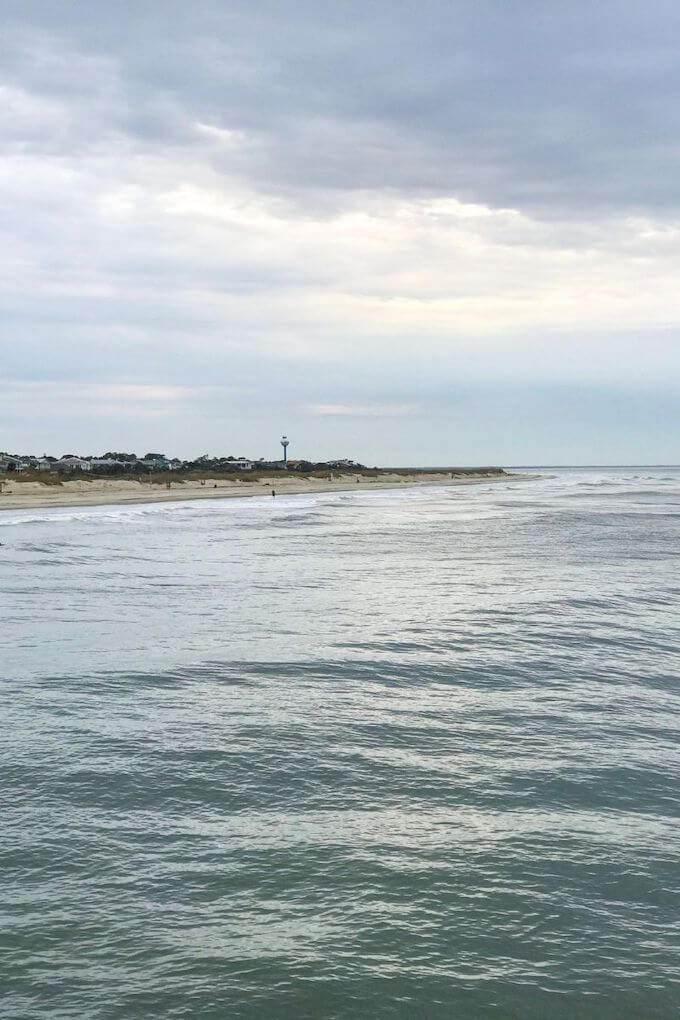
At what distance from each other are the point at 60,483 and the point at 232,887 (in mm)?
89649

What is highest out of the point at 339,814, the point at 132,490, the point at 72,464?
the point at 72,464

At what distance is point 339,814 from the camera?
7.80m

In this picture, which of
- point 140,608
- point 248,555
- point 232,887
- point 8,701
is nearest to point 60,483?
point 248,555

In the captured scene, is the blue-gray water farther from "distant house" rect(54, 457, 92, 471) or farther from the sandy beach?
"distant house" rect(54, 457, 92, 471)

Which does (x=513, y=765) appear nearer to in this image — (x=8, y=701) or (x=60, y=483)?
(x=8, y=701)

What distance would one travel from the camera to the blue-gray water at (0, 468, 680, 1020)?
Answer: 539 centimetres

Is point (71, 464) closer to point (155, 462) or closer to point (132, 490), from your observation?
point (155, 462)

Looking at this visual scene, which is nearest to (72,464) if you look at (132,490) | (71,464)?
(71,464)

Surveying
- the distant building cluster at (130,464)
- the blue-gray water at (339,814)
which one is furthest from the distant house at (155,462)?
the blue-gray water at (339,814)

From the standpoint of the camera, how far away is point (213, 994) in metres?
5.22

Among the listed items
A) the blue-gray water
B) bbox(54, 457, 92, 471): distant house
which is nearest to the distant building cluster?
bbox(54, 457, 92, 471): distant house

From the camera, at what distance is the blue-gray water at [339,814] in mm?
5387

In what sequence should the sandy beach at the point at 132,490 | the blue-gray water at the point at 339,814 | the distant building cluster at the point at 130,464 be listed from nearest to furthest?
the blue-gray water at the point at 339,814 → the sandy beach at the point at 132,490 → the distant building cluster at the point at 130,464

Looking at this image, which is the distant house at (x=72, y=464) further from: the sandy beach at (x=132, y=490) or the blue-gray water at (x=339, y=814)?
the blue-gray water at (x=339, y=814)
